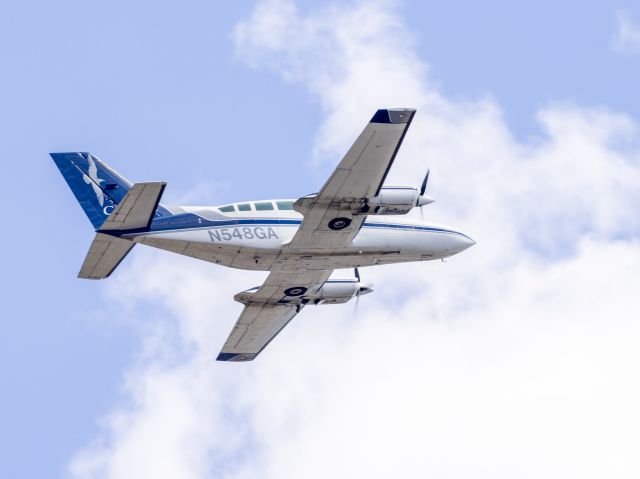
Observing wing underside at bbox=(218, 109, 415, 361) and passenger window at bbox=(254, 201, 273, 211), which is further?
passenger window at bbox=(254, 201, 273, 211)

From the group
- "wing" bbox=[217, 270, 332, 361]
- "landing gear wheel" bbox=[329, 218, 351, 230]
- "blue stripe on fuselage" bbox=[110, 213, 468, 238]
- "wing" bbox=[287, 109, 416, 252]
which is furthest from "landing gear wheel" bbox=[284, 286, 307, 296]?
"landing gear wheel" bbox=[329, 218, 351, 230]

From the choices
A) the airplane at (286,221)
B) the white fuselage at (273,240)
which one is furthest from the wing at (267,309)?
the white fuselage at (273,240)

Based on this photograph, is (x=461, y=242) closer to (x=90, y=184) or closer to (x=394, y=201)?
(x=394, y=201)

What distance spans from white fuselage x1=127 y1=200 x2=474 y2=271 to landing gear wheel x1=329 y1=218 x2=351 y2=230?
6.28ft

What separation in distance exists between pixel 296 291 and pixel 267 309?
235cm

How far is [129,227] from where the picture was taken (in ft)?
188

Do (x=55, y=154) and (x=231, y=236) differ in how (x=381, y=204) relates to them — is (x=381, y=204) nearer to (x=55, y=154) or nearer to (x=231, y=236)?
(x=231, y=236)

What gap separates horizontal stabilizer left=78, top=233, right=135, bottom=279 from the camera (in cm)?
5772

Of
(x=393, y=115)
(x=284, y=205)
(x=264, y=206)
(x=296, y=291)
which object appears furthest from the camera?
(x=296, y=291)

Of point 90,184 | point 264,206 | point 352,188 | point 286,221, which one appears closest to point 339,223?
point 352,188

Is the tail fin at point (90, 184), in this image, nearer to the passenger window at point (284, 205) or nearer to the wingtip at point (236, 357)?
the passenger window at point (284, 205)

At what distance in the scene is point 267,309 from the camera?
69.0 meters

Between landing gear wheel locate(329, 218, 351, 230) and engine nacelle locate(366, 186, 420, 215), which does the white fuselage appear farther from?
engine nacelle locate(366, 186, 420, 215)

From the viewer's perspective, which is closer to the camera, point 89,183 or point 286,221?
point 89,183
